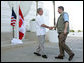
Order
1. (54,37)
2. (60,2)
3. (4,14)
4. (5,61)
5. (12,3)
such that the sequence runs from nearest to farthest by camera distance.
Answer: (5,61) < (12,3) < (54,37) < (4,14) < (60,2)

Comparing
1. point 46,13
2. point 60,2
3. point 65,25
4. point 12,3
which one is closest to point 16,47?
point 12,3

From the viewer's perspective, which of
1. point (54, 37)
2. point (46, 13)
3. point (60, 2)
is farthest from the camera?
point (60, 2)

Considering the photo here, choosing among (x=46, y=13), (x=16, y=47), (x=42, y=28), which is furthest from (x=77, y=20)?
(x=42, y=28)

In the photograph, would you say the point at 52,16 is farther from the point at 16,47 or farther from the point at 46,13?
the point at 16,47

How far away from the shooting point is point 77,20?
21078 millimetres

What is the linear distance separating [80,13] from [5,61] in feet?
50.8

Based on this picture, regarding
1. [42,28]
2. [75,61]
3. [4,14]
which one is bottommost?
[75,61]

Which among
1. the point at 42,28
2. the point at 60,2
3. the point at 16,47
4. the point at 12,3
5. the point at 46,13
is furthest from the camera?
the point at 60,2

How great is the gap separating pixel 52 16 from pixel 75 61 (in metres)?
13.1

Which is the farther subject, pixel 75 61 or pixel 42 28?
pixel 42 28

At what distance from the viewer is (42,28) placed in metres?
7.15

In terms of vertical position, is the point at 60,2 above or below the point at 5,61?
A: above

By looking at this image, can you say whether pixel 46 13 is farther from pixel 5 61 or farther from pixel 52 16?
pixel 5 61

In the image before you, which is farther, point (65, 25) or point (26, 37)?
point (26, 37)
